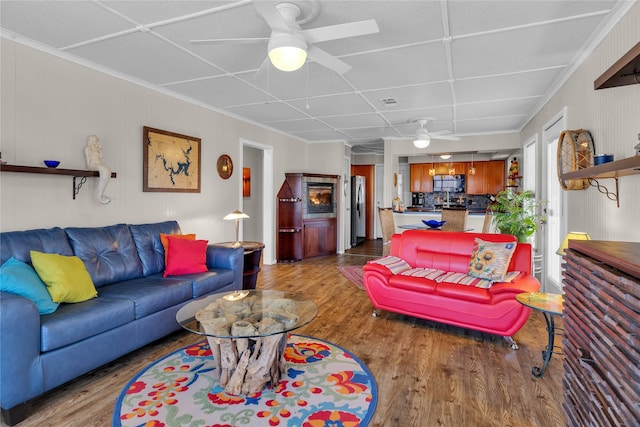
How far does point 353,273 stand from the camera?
5738 millimetres

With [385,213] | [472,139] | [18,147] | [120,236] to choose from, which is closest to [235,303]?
[120,236]

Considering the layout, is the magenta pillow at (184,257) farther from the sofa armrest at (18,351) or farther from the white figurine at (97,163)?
the sofa armrest at (18,351)

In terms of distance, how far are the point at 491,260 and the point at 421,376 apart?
1.44 meters

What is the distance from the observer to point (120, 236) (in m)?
3.37

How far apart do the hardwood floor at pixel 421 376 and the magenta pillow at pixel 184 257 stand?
61 cm

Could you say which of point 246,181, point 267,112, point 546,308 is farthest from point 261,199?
point 546,308

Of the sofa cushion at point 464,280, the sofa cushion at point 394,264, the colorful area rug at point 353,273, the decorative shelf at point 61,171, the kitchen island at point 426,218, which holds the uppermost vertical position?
the decorative shelf at point 61,171

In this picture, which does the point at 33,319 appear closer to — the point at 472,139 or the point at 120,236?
the point at 120,236

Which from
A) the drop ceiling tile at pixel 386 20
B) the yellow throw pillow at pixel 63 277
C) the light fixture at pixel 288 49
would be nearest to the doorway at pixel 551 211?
the drop ceiling tile at pixel 386 20

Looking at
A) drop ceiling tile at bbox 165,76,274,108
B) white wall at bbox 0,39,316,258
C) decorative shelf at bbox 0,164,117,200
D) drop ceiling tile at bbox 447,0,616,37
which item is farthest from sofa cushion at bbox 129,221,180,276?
drop ceiling tile at bbox 447,0,616,37

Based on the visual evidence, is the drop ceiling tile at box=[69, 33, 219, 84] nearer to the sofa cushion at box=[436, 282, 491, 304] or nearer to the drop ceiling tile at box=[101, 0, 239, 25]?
the drop ceiling tile at box=[101, 0, 239, 25]

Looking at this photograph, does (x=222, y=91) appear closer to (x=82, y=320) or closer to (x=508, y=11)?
(x=82, y=320)

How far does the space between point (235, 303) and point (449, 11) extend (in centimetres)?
259

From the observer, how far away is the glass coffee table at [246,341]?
2.04 meters
